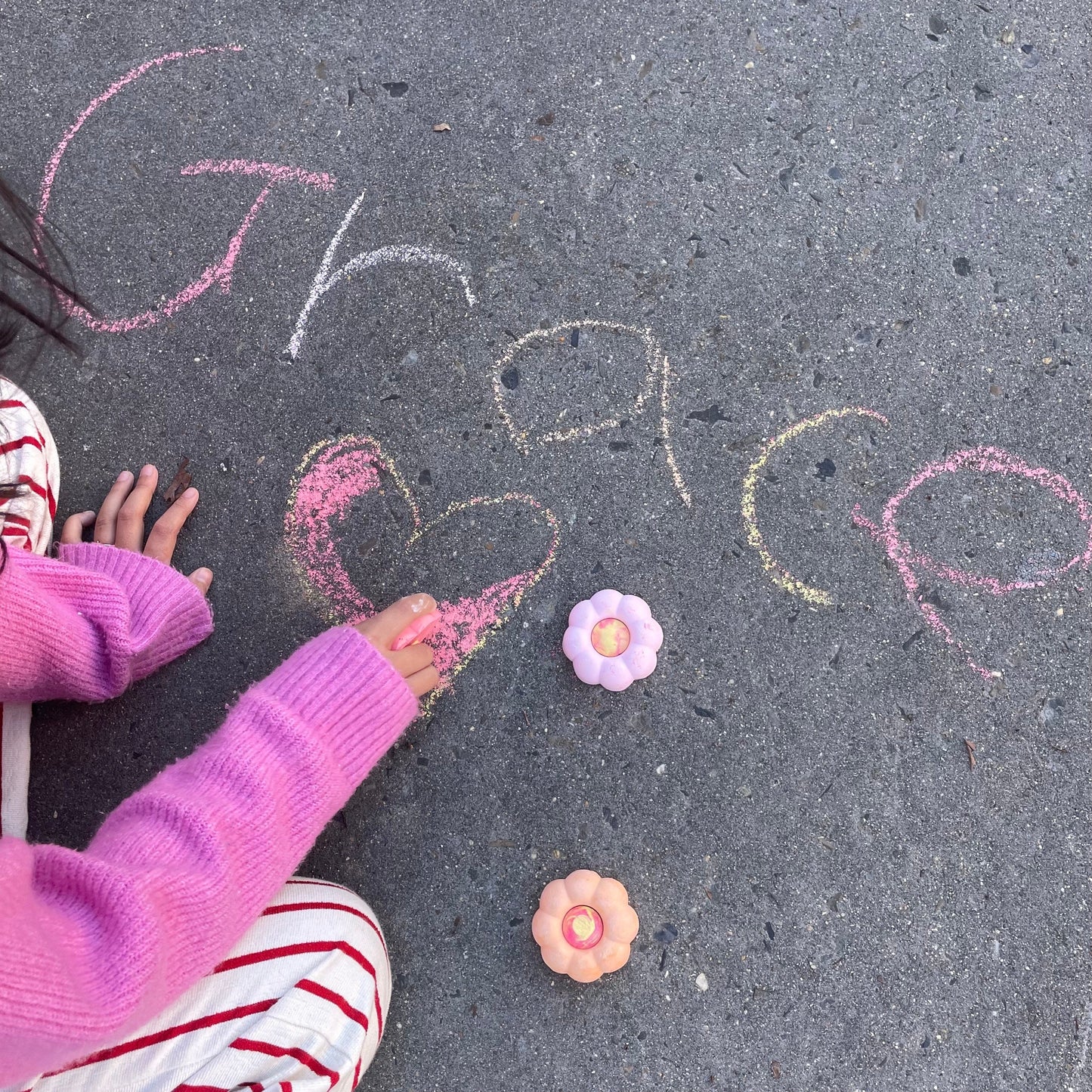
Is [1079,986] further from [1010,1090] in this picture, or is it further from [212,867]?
[212,867]

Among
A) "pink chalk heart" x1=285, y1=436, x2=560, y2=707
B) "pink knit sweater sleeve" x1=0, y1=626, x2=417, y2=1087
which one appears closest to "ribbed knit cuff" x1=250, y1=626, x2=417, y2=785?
"pink knit sweater sleeve" x1=0, y1=626, x2=417, y2=1087

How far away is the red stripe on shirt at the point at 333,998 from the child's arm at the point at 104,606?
2.07ft

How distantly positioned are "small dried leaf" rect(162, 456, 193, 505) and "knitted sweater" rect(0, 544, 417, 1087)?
16 centimetres

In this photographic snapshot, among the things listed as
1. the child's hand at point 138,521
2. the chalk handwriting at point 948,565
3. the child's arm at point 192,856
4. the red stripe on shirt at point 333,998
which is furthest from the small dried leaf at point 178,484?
the chalk handwriting at point 948,565

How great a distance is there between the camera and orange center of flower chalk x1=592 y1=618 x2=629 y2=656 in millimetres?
1695

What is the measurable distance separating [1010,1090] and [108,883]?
1.58m

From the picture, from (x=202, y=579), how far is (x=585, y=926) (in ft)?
3.18

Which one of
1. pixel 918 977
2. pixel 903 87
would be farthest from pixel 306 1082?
pixel 903 87

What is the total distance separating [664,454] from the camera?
1793mm

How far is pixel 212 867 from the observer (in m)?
1.36

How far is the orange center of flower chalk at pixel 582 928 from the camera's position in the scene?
1611 mm

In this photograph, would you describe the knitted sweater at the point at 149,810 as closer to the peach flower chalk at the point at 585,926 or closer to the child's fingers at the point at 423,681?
the child's fingers at the point at 423,681

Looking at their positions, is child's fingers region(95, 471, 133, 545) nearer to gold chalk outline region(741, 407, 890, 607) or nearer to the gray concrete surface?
the gray concrete surface

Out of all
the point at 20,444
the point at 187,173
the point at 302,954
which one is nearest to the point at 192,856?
the point at 302,954
